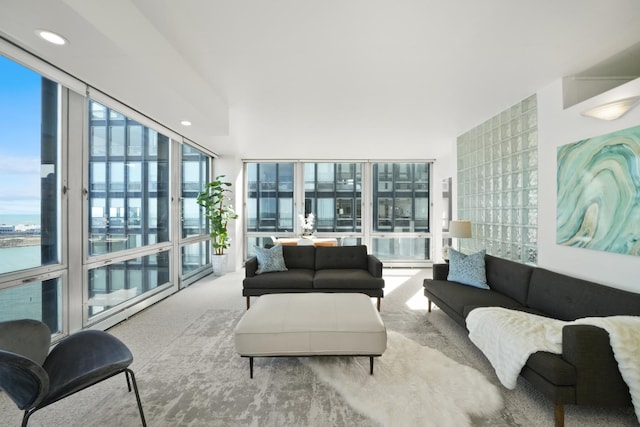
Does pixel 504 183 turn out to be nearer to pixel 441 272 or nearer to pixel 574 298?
pixel 441 272

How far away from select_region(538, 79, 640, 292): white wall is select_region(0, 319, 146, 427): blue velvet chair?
137 inches

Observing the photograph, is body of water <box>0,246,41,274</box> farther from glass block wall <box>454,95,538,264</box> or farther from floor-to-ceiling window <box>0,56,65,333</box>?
glass block wall <box>454,95,538,264</box>

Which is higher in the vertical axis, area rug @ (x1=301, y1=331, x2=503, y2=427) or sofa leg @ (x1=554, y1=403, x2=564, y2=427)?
sofa leg @ (x1=554, y1=403, x2=564, y2=427)

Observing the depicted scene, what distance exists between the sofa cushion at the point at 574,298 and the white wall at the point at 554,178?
0.20 metres

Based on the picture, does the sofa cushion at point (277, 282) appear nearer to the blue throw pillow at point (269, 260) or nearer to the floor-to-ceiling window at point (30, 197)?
the blue throw pillow at point (269, 260)

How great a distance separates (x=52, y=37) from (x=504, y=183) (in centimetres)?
441

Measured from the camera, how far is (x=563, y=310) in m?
2.30

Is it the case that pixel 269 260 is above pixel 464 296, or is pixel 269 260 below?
above

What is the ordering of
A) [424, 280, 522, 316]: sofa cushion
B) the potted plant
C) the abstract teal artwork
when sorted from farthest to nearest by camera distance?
the potted plant < [424, 280, 522, 316]: sofa cushion < the abstract teal artwork

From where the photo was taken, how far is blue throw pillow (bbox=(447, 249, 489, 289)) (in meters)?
3.19

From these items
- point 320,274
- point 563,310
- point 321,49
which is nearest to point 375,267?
point 320,274

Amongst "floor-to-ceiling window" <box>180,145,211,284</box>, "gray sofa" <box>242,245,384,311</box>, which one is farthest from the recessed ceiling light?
"floor-to-ceiling window" <box>180,145,211,284</box>

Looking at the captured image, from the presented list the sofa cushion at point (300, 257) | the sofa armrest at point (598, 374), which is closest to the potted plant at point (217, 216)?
the sofa cushion at point (300, 257)

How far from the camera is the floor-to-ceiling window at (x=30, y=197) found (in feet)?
6.93
